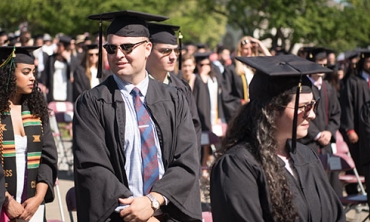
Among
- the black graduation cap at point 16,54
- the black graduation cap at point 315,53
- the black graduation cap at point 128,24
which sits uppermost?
the black graduation cap at point 128,24

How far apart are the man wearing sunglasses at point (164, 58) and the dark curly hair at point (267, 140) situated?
279cm

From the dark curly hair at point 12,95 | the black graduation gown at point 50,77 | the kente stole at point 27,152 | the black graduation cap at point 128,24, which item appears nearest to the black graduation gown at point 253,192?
the black graduation cap at point 128,24

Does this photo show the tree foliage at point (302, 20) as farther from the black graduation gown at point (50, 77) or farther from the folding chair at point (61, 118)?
the folding chair at point (61, 118)

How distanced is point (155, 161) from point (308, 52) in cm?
647

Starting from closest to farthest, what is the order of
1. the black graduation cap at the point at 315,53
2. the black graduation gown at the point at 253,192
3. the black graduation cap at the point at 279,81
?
the black graduation gown at the point at 253,192
the black graduation cap at the point at 279,81
the black graduation cap at the point at 315,53

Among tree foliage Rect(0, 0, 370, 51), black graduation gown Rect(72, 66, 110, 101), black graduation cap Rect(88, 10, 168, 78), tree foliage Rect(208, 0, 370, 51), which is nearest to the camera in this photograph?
black graduation cap Rect(88, 10, 168, 78)

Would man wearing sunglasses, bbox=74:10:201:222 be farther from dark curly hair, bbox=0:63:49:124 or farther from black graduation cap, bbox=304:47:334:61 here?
black graduation cap, bbox=304:47:334:61

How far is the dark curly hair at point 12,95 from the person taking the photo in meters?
5.82

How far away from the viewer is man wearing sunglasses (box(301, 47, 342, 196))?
9422mm

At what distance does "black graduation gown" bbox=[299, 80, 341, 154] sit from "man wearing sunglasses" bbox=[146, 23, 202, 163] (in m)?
2.46

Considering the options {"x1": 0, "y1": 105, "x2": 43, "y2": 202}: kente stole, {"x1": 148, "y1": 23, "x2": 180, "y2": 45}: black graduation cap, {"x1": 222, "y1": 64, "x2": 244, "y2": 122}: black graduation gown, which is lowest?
{"x1": 222, "y1": 64, "x2": 244, "y2": 122}: black graduation gown

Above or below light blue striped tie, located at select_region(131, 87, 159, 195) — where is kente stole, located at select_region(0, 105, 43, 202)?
below

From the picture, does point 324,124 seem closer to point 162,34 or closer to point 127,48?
point 162,34

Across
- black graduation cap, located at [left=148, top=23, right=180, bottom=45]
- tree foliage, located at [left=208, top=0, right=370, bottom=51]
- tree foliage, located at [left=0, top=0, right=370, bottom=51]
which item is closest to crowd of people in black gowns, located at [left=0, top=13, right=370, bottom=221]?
black graduation cap, located at [left=148, top=23, right=180, bottom=45]
